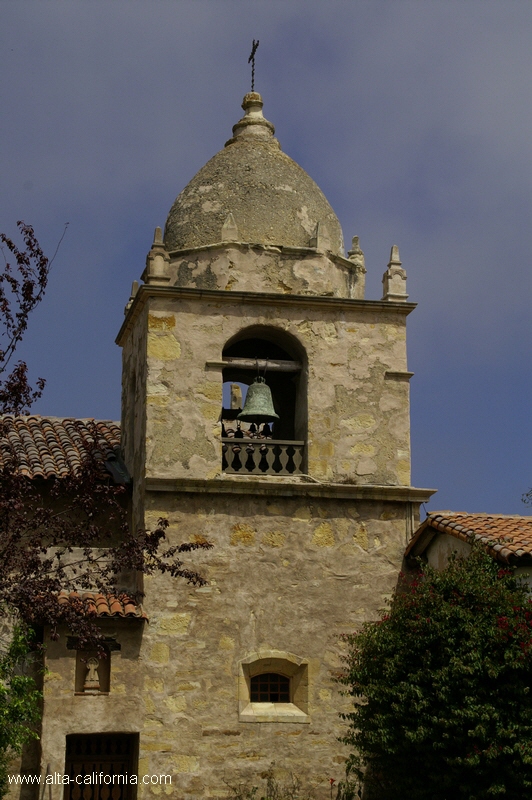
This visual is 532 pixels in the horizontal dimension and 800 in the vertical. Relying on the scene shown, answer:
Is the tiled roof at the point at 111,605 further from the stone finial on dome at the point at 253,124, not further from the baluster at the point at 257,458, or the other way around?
the stone finial on dome at the point at 253,124

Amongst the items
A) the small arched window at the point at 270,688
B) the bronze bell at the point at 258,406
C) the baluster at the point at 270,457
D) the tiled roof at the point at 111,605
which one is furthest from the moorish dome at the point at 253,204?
the small arched window at the point at 270,688

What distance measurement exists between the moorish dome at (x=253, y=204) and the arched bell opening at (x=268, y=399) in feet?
5.69

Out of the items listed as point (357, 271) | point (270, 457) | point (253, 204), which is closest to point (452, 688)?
point (270, 457)

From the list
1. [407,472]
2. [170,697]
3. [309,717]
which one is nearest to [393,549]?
[407,472]

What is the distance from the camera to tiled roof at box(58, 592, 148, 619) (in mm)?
16453

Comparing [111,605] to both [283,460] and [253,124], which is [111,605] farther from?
[253,124]

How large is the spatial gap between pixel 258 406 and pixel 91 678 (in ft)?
15.3

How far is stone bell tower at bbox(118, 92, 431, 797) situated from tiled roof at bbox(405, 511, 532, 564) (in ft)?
1.27

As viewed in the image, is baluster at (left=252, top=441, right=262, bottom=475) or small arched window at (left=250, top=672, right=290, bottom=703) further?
baluster at (left=252, top=441, right=262, bottom=475)

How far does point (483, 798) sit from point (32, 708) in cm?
553

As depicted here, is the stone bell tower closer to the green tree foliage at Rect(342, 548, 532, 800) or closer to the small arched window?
the small arched window

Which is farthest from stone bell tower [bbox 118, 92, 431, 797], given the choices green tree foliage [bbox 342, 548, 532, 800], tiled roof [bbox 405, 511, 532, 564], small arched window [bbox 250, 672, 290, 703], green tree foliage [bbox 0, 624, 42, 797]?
green tree foliage [bbox 0, 624, 42, 797]

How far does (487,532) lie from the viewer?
16.4 meters

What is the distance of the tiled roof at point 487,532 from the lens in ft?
51.0
